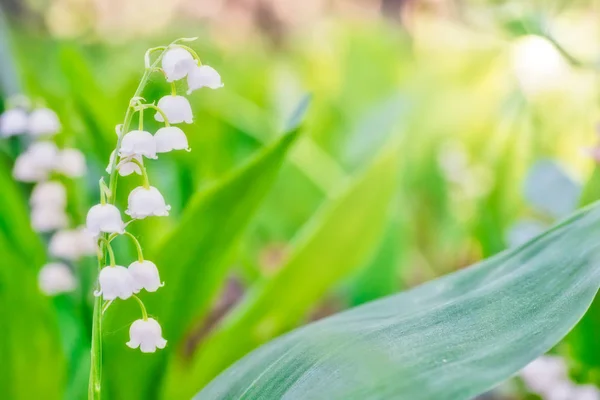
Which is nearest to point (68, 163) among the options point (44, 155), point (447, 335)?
point (44, 155)

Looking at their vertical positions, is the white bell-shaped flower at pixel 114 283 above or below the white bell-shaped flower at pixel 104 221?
below

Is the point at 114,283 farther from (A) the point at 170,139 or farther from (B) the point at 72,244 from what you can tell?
(B) the point at 72,244

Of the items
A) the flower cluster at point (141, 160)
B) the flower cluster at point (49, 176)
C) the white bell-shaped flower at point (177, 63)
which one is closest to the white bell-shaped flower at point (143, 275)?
the flower cluster at point (141, 160)

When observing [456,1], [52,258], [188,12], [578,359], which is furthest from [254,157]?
[188,12]

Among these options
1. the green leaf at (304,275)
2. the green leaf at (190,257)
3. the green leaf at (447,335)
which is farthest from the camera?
the green leaf at (304,275)

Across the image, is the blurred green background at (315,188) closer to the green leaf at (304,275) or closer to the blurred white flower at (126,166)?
the green leaf at (304,275)

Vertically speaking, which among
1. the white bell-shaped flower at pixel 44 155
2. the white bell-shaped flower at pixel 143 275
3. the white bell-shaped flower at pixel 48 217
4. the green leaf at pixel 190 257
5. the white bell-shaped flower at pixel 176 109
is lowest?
the white bell-shaped flower at pixel 143 275

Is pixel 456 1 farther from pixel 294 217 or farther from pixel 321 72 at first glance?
pixel 294 217

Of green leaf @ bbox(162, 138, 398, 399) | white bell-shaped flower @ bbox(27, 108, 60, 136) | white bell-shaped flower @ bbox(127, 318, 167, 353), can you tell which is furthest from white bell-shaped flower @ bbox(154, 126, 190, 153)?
green leaf @ bbox(162, 138, 398, 399)
